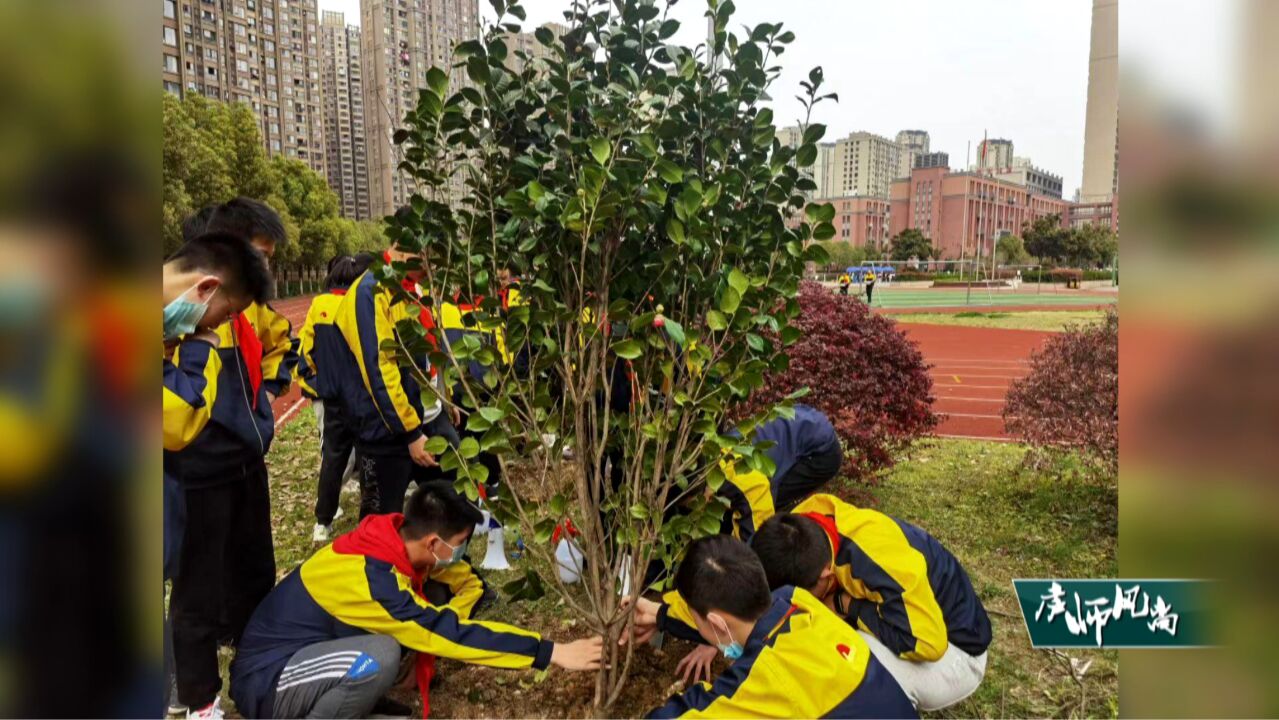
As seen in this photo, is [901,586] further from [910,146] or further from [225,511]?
[910,146]

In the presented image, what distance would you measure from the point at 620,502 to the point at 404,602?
0.71 meters

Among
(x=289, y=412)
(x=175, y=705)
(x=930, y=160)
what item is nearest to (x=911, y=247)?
(x=930, y=160)

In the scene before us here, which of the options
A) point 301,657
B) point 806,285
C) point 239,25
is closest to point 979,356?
point 806,285

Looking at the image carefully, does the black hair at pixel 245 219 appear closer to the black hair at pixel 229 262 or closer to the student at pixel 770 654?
the black hair at pixel 229 262

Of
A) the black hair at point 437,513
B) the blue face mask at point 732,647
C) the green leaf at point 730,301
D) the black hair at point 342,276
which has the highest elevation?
the black hair at point 342,276

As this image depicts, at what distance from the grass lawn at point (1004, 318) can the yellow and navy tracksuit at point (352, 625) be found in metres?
14.6

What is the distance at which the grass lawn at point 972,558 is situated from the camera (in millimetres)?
2570

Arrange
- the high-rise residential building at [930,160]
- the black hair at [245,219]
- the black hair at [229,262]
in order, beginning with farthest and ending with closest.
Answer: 1. the high-rise residential building at [930,160]
2. the black hair at [245,219]
3. the black hair at [229,262]

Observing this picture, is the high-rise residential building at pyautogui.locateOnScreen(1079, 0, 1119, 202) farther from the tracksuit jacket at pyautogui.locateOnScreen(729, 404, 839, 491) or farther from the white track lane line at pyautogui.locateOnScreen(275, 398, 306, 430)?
the white track lane line at pyautogui.locateOnScreen(275, 398, 306, 430)

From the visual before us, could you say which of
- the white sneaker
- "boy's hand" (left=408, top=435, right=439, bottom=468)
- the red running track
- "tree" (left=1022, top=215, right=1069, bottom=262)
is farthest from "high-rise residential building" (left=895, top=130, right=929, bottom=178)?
"tree" (left=1022, top=215, right=1069, bottom=262)

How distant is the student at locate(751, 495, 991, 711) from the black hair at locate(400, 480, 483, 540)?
36.9 inches

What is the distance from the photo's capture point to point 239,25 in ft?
19.3

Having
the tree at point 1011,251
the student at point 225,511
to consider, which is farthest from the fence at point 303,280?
the tree at point 1011,251

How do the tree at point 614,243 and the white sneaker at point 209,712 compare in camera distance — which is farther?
the white sneaker at point 209,712
